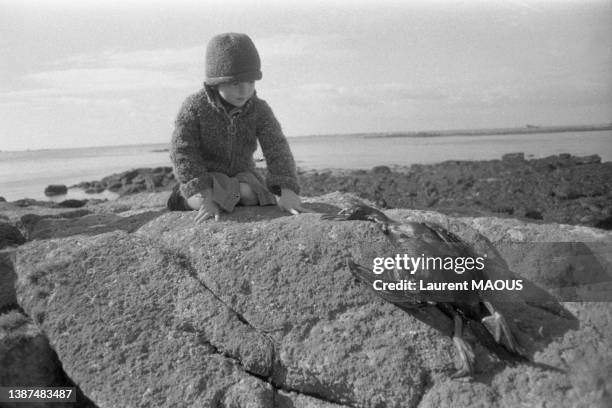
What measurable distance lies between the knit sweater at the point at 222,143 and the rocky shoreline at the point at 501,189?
2.55m

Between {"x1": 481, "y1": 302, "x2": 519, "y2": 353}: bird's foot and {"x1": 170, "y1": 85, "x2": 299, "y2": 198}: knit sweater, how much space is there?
1.78 m

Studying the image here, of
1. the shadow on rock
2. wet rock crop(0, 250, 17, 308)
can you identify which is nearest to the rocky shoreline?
the shadow on rock

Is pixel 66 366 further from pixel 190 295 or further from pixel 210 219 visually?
pixel 210 219

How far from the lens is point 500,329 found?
2490 mm

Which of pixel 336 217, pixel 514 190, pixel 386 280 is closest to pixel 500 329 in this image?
pixel 386 280

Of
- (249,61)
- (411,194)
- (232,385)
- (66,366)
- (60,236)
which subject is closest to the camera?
(232,385)

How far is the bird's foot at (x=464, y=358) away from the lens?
2.42 metres

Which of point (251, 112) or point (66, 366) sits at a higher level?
point (251, 112)

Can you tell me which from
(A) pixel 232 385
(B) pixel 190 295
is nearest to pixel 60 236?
(B) pixel 190 295

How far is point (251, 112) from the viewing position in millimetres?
3885

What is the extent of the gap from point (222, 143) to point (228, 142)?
0.04 m

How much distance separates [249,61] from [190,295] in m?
1.61

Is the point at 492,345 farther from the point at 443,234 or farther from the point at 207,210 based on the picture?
the point at 207,210

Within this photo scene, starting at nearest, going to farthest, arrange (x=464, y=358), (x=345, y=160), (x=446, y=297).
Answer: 1. (x=464, y=358)
2. (x=446, y=297)
3. (x=345, y=160)
